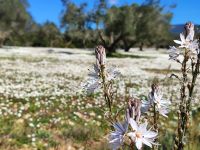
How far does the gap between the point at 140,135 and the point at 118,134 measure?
0.44 ft

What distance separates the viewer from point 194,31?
12.7 feet

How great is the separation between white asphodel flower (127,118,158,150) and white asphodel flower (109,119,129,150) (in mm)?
62

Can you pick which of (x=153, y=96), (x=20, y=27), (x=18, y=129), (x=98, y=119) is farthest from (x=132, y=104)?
(x=20, y=27)

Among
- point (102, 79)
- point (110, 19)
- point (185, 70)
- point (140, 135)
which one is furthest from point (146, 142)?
point (110, 19)

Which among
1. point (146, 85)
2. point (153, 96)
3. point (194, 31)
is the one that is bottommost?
point (146, 85)

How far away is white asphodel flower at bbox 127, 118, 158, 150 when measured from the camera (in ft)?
8.64

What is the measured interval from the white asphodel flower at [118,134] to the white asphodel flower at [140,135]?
0.06m

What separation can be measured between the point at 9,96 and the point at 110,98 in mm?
13522

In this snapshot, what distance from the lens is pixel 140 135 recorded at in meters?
2.68

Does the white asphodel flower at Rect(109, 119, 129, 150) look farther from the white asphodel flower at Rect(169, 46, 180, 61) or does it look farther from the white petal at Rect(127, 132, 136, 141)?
the white asphodel flower at Rect(169, 46, 180, 61)

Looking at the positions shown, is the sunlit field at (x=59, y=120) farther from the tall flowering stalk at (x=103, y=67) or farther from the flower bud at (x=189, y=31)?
the tall flowering stalk at (x=103, y=67)

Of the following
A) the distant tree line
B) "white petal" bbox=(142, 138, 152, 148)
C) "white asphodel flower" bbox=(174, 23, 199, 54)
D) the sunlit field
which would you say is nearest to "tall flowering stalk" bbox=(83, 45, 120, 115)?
"white petal" bbox=(142, 138, 152, 148)

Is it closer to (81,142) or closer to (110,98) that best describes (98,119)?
(81,142)

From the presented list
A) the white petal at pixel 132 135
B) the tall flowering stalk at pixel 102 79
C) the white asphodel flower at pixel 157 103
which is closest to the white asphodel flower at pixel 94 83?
the tall flowering stalk at pixel 102 79
